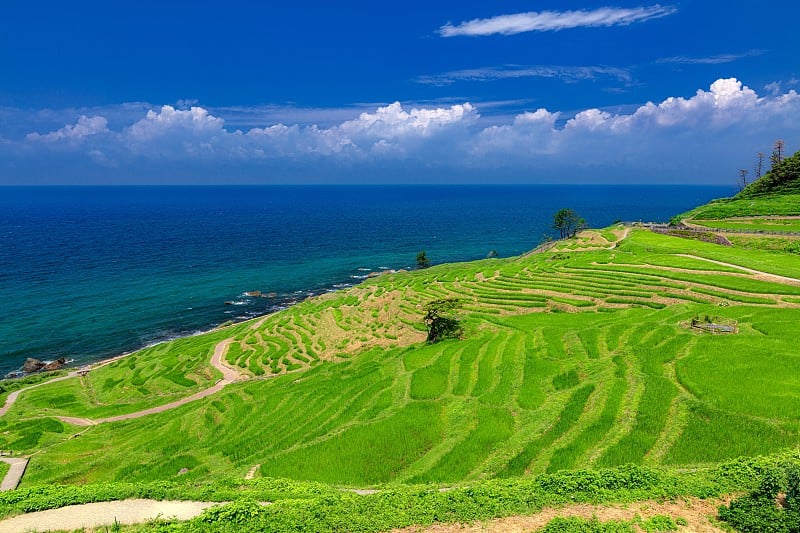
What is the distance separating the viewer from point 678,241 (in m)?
77.4

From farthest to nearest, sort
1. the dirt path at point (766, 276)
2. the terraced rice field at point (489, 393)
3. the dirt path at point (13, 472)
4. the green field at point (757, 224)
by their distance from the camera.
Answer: the green field at point (757, 224)
the dirt path at point (766, 276)
the dirt path at point (13, 472)
the terraced rice field at point (489, 393)

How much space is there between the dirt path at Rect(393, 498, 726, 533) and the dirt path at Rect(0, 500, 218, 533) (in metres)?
8.81

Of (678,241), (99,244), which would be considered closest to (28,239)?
(99,244)

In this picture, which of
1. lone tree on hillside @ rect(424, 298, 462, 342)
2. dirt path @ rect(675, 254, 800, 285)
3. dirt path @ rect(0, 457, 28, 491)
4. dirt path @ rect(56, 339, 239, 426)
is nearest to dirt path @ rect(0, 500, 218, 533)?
dirt path @ rect(0, 457, 28, 491)

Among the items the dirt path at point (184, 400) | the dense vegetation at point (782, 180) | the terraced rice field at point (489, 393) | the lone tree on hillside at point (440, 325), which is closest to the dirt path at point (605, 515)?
the terraced rice field at point (489, 393)

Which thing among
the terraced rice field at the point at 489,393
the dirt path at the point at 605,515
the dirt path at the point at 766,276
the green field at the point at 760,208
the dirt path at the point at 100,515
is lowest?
the terraced rice field at the point at 489,393

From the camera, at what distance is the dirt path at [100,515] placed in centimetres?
1548

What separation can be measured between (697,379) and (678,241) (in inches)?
2387

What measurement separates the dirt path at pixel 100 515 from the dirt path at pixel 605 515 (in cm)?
881

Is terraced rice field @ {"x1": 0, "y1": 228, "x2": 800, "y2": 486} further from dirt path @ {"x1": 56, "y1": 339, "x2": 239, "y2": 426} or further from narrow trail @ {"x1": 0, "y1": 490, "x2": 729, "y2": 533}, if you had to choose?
narrow trail @ {"x1": 0, "y1": 490, "x2": 729, "y2": 533}

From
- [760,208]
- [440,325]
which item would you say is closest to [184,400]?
[440,325]

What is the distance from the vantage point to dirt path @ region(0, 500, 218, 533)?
609 inches

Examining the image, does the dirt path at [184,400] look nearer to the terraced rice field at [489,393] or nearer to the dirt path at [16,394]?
the terraced rice field at [489,393]

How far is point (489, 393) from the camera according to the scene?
30.6 m
